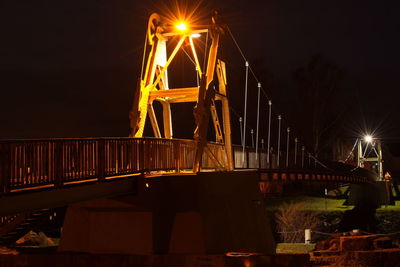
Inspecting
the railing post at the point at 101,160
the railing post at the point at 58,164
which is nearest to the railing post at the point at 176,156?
the railing post at the point at 101,160

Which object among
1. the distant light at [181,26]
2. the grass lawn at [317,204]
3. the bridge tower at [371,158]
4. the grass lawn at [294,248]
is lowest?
the grass lawn at [294,248]

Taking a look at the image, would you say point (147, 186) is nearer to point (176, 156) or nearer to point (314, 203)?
point (176, 156)

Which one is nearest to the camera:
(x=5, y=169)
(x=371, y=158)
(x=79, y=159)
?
(x=5, y=169)

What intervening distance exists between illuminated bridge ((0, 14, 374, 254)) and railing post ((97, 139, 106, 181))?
0.07 ft

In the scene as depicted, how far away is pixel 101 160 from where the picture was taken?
1224 centimetres

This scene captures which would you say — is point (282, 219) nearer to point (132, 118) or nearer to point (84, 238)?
point (132, 118)

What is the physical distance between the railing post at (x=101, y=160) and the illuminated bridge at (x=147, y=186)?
0.07 ft

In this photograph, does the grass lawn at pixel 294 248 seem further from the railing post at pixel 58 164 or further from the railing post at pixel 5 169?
the railing post at pixel 5 169

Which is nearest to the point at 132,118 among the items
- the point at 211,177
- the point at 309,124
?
the point at 211,177

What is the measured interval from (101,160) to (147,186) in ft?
5.70

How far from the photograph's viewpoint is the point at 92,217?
1391cm

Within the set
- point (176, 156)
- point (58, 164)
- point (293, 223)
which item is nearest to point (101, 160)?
point (58, 164)

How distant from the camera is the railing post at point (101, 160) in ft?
40.0

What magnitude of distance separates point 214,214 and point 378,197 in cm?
3420
